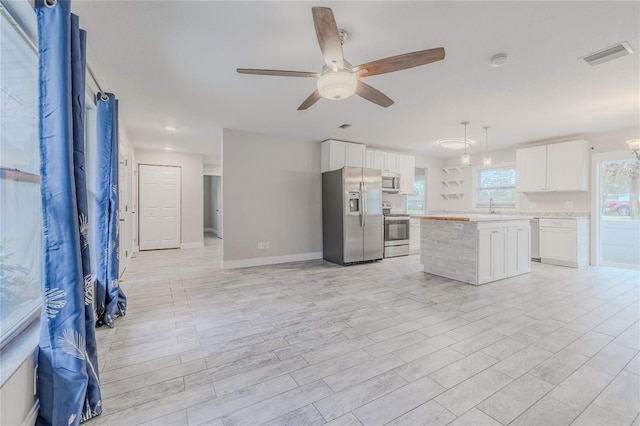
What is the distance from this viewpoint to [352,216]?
17.6 feet

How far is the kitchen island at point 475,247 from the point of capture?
394 cm

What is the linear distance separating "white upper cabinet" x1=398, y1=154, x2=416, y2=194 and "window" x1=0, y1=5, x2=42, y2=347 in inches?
252

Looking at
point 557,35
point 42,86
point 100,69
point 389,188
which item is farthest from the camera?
point 389,188

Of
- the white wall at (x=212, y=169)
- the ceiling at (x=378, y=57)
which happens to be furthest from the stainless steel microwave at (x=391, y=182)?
the white wall at (x=212, y=169)

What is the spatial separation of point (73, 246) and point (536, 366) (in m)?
3.05

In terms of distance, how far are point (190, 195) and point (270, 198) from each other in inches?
127

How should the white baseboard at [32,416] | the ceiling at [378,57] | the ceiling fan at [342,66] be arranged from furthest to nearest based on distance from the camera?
the ceiling at [378,57] < the ceiling fan at [342,66] < the white baseboard at [32,416]

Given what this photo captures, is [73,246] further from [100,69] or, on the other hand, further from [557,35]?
[557,35]

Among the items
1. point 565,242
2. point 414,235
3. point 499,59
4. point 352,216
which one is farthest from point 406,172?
point 499,59

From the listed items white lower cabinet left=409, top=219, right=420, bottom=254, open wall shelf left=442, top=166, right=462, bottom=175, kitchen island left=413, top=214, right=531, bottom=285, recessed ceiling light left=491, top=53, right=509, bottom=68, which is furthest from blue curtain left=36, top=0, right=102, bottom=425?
open wall shelf left=442, top=166, right=462, bottom=175

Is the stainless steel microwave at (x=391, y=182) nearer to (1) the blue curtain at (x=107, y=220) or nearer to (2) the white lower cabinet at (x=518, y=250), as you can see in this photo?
(2) the white lower cabinet at (x=518, y=250)

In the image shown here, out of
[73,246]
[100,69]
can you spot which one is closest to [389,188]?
[100,69]

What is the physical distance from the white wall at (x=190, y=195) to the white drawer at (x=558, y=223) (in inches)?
324

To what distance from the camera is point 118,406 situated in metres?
1.57
